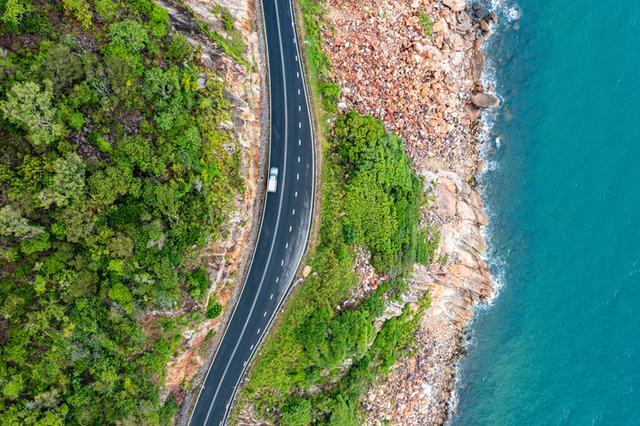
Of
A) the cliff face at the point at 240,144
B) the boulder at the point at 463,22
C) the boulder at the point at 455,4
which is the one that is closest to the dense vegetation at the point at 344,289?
the cliff face at the point at 240,144

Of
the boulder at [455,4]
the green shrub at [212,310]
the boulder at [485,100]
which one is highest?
the boulder at [455,4]

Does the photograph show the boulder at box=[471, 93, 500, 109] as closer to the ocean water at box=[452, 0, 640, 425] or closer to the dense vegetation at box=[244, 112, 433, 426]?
the ocean water at box=[452, 0, 640, 425]

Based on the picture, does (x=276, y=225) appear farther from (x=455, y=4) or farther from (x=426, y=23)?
(x=455, y=4)

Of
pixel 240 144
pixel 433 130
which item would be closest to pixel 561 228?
pixel 433 130

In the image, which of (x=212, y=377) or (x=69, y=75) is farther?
(x=212, y=377)

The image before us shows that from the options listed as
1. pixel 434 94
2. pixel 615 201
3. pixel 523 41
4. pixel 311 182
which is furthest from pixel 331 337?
pixel 523 41

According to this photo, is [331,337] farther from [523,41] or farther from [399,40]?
[523,41]

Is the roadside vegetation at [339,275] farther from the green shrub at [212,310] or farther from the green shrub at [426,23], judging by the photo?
the green shrub at [426,23]
